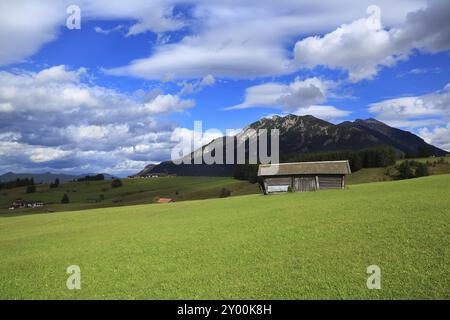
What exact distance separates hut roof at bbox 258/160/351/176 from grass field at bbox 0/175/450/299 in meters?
37.1

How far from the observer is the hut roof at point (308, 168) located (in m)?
68.1

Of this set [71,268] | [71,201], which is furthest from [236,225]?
[71,201]

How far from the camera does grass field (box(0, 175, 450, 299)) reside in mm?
15273

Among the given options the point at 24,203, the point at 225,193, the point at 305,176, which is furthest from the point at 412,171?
the point at 24,203

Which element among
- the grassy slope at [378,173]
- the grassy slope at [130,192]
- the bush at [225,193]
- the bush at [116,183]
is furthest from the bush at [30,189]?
the grassy slope at [378,173]

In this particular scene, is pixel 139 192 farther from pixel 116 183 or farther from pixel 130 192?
pixel 116 183

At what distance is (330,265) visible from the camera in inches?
681

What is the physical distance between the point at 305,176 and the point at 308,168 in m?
1.54

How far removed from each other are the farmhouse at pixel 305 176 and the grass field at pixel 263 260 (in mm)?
36990

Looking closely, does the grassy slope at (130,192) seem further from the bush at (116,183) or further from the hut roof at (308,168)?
the hut roof at (308,168)

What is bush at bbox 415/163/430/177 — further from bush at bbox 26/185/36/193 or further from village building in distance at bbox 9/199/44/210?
bush at bbox 26/185/36/193
